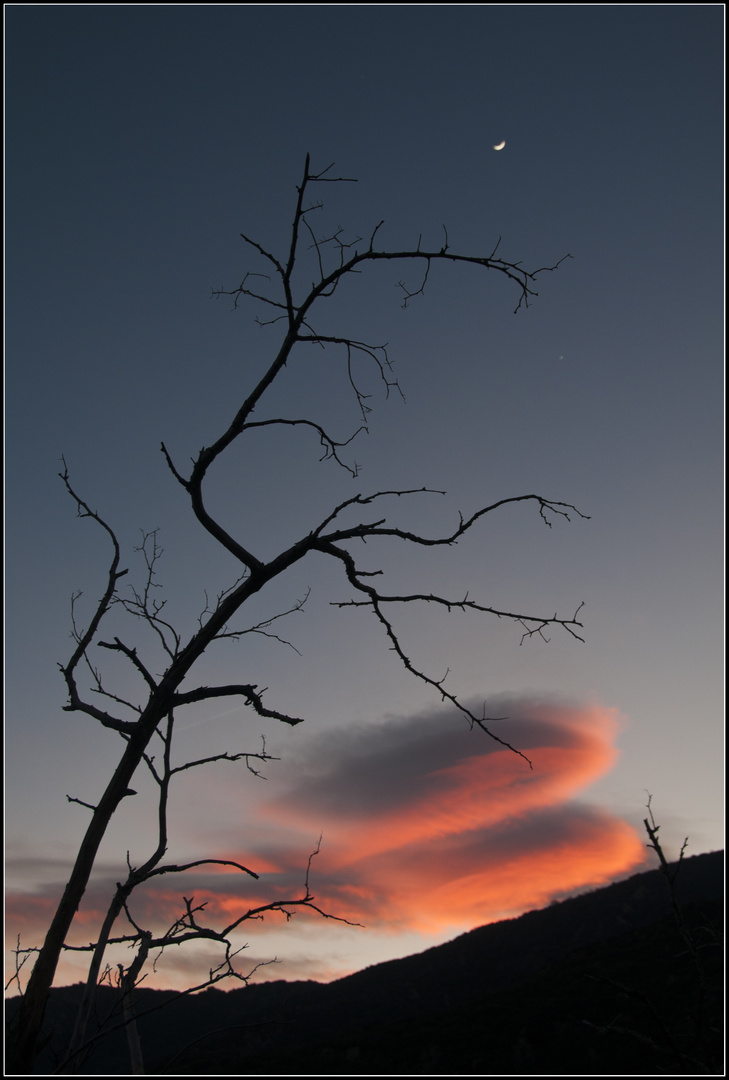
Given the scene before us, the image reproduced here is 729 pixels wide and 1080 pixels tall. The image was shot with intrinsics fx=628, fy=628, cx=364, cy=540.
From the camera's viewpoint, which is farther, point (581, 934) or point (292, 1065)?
point (581, 934)

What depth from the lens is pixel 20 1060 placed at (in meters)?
3.11

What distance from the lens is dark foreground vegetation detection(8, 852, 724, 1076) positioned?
1336 inches

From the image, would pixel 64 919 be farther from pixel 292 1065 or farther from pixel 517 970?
pixel 517 970

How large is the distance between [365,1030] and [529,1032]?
18.1m

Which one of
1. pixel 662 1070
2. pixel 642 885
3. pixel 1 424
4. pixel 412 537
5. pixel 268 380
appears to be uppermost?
pixel 1 424

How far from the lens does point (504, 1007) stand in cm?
4478

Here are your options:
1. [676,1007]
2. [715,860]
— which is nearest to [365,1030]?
[676,1007]

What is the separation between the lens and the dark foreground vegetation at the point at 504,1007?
33938mm

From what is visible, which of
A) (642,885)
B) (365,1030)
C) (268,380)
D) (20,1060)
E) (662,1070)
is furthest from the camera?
(642,885)

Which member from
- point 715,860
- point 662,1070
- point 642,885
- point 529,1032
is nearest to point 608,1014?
point 529,1032

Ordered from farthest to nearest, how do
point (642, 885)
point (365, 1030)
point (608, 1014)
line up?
point (642, 885) < point (365, 1030) < point (608, 1014)

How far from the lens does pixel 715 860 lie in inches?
3137

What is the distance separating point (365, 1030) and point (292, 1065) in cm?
851

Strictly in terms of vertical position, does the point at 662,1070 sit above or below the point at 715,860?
below
